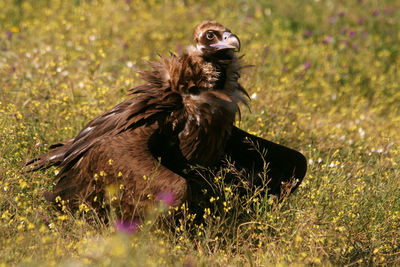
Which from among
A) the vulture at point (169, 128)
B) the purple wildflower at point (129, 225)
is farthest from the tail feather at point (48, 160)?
the purple wildflower at point (129, 225)

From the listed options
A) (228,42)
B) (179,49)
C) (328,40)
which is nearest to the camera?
(228,42)

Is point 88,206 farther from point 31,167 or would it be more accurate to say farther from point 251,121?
point 251,121

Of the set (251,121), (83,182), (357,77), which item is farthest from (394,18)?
(83,182)

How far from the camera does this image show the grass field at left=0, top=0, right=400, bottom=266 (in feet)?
13.9

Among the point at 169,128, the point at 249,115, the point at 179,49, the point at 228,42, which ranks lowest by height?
the point at 249,115

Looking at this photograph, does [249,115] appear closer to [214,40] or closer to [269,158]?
[269,158]

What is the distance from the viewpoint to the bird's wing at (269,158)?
545 cm

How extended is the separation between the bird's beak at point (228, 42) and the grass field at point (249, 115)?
1228 mm

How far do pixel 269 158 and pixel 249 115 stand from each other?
117 centimetres

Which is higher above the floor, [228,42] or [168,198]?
[228,42]

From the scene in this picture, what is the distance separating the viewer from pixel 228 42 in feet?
15.9

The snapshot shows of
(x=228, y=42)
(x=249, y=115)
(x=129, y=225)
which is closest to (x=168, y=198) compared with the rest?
(x=129, y=225)

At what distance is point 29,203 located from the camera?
4.82m

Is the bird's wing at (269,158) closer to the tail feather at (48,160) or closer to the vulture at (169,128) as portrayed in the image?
the vulture at (169,128)
